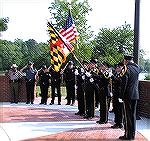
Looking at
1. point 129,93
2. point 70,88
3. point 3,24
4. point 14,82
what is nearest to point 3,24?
point 3,24

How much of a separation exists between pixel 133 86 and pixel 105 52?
23.2 metres

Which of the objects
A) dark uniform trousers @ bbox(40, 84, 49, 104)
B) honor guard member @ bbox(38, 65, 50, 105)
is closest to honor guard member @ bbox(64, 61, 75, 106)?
honor guard member @ bbox(38, 65, 50, 105)

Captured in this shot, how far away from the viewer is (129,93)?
7605 mm

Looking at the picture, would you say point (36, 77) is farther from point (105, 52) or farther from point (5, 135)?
point (105, 52)

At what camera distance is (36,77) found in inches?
579

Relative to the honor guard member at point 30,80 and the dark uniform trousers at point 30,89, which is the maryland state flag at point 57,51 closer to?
the honor guard member at point 30,80

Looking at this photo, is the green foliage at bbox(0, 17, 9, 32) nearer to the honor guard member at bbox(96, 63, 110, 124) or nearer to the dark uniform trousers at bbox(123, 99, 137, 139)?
the honor guard member at bbox(96, 63, 110, 124)

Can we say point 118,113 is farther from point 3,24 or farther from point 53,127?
point 3,24

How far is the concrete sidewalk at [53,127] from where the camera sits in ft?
26.0

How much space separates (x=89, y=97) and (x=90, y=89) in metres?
0.25

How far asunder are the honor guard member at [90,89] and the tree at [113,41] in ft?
65.5

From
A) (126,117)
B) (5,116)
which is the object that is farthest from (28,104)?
(126,117)

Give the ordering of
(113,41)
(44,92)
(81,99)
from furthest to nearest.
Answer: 1. (113,41)
2. (44,92)
3. (81,99)

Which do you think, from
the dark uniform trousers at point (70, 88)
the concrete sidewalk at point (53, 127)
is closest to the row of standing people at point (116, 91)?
the concrete sidewalk at point (53, 127)
